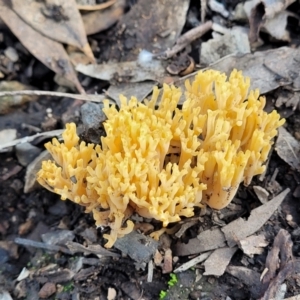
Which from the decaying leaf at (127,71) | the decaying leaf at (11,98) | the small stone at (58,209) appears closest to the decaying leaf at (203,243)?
the small stone at (58,209)

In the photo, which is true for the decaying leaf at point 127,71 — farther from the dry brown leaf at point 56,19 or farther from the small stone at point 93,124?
the small stone at point 93,124

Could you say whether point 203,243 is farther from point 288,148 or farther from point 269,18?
point 269,18

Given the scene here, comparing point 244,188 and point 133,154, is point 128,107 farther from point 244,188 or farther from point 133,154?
point 244,188

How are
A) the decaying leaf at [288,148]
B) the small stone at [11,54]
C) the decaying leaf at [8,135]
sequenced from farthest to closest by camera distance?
1. the small stone at [11,54]
2. the decaying leaf at [8,135]
3. the decaying leaf at [288,148]

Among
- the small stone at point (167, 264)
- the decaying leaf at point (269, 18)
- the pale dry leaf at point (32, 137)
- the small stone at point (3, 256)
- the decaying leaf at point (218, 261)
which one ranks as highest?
the decaying leaf at point (269, 18)

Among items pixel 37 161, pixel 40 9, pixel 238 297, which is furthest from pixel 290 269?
pixel 40 9

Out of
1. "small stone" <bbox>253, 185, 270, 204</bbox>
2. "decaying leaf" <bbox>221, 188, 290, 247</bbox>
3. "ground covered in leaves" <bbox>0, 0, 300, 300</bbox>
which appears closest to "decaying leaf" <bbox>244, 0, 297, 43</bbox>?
"ground covered in leaves" <bbox>0, 0, 300, 300</bbox>

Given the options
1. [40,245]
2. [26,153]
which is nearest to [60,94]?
[26,153]
